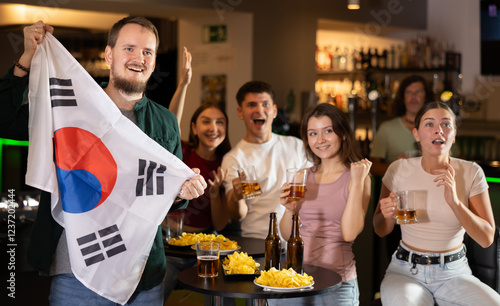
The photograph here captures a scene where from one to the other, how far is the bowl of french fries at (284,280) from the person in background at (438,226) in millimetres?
621

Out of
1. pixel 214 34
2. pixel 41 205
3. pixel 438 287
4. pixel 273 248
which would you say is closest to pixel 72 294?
pixel 41 205

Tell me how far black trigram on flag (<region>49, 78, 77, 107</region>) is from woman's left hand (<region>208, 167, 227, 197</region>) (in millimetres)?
1291

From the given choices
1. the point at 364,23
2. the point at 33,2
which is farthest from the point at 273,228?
the point at 364,23

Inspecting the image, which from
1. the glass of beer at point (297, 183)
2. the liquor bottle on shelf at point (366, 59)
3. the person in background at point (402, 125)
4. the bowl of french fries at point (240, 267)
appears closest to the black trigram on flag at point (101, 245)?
the bowl of french fries at point (240, 267)

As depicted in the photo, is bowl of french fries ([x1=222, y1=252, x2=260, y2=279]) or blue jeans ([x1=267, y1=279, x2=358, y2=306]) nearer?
bowl of french fries ([x1=222, y1=252, x2=260, y2=279])

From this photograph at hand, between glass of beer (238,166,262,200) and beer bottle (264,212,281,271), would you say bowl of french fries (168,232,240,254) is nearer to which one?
glass of beer (238,166,262,200)

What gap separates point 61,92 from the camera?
233cm

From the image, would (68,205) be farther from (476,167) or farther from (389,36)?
(389,36)

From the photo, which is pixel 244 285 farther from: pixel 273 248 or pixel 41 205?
pixel 41 205

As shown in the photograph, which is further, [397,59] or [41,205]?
[397,59]

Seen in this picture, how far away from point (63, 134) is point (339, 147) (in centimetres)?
139

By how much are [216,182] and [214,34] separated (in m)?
3.55

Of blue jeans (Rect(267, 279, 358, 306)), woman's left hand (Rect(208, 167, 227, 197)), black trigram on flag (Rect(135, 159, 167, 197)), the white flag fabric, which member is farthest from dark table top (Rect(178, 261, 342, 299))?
woman's left hand (Rect(208, 167, 227, 197))

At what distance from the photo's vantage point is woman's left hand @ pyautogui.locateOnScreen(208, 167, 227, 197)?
3.58 metres
